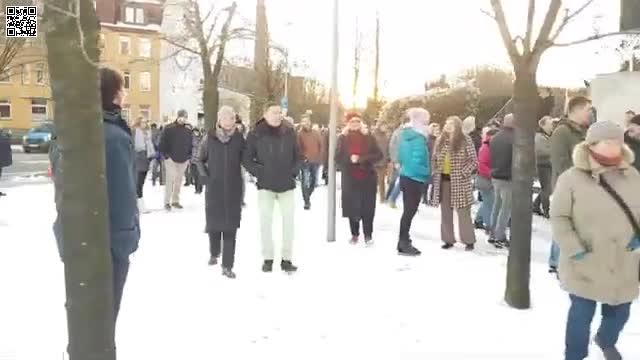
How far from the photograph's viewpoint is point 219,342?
19.2 feet

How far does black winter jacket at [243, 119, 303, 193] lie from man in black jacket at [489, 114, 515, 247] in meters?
3.39

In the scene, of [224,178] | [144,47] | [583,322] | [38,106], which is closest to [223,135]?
[224,178]

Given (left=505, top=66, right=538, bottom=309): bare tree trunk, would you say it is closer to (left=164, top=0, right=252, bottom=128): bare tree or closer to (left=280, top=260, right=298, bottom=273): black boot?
(left=280, top=260, right=298, bottom=273): black boot

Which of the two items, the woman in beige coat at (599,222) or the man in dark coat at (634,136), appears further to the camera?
the man in dark coat at (634,136)

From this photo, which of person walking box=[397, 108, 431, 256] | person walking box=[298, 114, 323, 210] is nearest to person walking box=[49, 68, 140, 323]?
person walking box=[397, 108, 431, 256]

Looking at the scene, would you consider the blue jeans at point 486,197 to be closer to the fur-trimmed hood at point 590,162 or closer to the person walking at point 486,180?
the person walking at point 486,180

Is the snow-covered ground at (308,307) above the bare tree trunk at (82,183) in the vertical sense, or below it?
below

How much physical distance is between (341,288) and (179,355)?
256cm

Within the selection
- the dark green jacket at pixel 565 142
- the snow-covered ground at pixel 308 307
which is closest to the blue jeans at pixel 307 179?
the snow-covered ground at pixel 308 307

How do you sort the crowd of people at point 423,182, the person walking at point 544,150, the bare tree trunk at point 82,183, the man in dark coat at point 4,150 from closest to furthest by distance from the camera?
the bare tree trunk at point 82,183, the crowd of people at point 423,182, the person walking at point 544,150, the man in dark coat at point 4,150

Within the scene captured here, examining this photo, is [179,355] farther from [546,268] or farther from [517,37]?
[546,268]

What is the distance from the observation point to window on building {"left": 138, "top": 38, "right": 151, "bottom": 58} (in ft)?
242

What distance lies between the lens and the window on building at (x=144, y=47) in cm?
7388

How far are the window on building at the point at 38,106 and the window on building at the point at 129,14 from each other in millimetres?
11000
